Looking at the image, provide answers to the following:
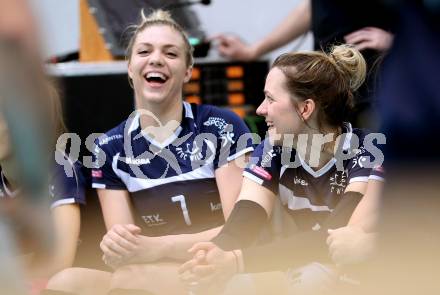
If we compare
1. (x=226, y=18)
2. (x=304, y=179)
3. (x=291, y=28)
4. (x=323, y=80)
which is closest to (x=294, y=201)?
(x=304, y=179)

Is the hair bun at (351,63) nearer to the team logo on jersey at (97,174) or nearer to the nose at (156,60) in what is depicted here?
the nose at (156,60)

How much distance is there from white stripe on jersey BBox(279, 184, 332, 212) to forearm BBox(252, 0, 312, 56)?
1252mm

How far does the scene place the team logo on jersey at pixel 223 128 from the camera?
3.62 meters

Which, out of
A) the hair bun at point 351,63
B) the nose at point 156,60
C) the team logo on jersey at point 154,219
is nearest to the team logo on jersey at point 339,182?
the hair bun at point 351,63

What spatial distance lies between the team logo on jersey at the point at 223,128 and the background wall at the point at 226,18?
1.61m

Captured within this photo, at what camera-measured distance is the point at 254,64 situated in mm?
4875

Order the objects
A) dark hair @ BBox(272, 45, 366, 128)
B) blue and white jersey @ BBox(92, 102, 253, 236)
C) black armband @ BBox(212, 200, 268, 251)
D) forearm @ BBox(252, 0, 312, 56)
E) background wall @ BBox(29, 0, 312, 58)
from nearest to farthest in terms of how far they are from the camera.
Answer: black armband @ BBox(212, 200, 268, 251) < dark hair @ BBox(272, 45, 366, 128) < blue and white jersey @ BBox(92, 102, 253, 236) < forearm @ BBox(252, 0, 312, 56) < background wall @ BBox(29, 0, 312, 58)

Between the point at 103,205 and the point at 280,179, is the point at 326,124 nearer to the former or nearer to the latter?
the point at 280,179

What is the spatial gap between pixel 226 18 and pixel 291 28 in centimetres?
103

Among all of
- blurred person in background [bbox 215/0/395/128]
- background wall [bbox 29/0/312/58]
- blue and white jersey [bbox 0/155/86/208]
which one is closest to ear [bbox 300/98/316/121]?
blurred person in background [bbox 215/0/395/128]

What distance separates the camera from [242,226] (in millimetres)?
3199

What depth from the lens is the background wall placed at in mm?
5332

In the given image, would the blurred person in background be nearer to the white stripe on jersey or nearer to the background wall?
the white stripe on jersey

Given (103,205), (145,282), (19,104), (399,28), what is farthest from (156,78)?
(19,104)
